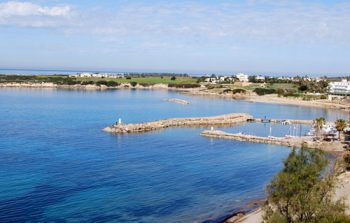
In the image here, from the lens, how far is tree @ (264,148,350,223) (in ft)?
61.3

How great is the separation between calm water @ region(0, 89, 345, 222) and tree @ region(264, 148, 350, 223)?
902 centimetres

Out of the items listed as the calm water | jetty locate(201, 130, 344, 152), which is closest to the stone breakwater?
the calm water

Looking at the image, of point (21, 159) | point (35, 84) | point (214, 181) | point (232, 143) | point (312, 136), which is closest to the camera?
point (214, 181)

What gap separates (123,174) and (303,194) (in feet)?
71.2

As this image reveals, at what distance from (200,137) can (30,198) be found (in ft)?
112

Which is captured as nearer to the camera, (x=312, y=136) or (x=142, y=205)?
(x=142, y=205)

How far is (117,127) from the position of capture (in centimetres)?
6575

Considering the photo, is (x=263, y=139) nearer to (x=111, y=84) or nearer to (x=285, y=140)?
(x=285, y=140)

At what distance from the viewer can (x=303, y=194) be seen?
19797 millimetres

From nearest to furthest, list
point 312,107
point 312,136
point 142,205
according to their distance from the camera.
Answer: point 142,205 < point 312,136 < point 312,107

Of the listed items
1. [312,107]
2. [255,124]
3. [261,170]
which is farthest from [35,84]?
[261,170]

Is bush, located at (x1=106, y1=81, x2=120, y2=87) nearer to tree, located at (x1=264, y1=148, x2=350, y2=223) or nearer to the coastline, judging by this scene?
the coastline

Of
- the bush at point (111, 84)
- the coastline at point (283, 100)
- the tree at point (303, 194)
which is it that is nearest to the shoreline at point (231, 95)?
the coastline at point (283, 100)

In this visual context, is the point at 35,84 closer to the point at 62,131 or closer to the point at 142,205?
the point at 62,131
